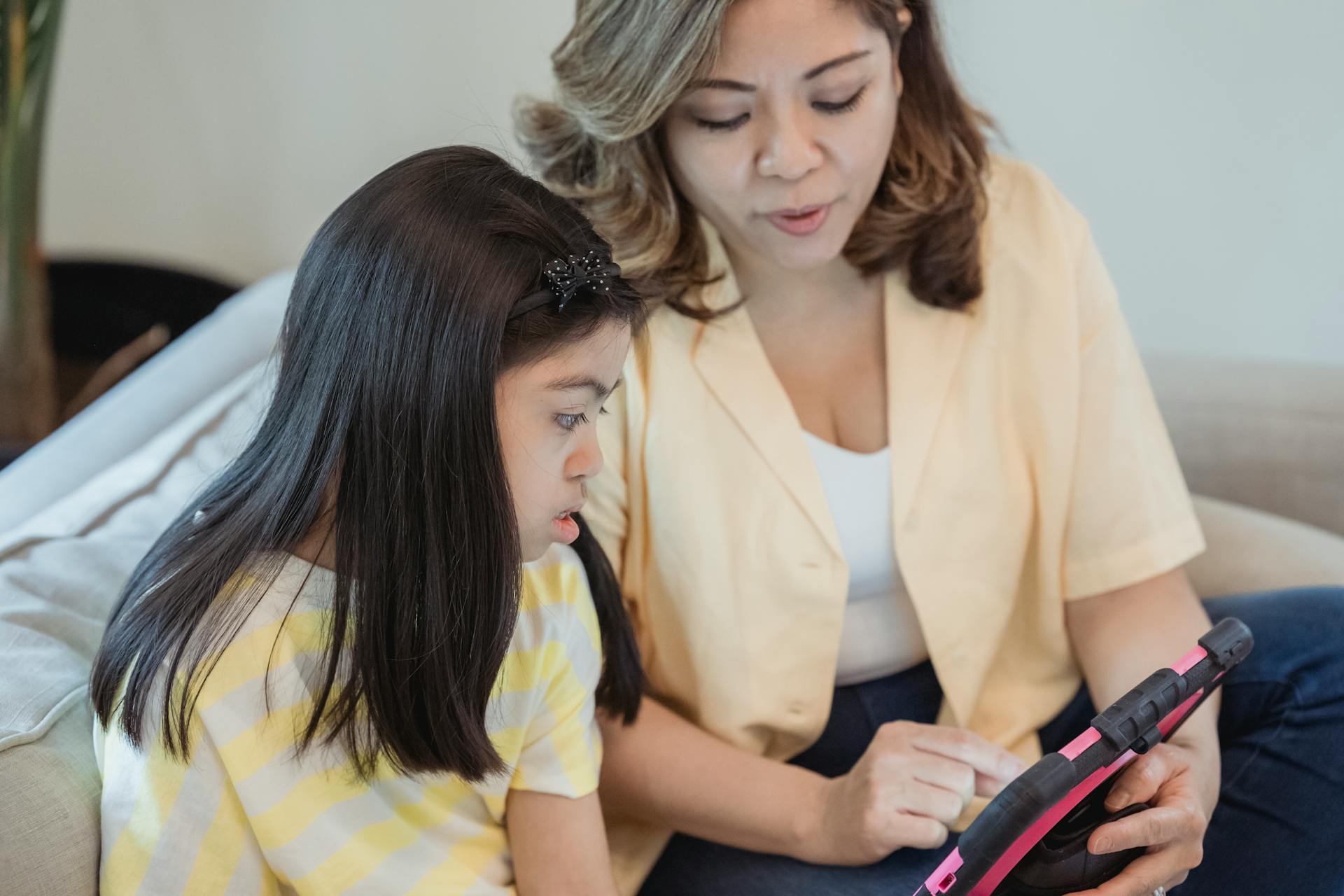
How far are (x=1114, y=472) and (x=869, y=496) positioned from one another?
0.77ft

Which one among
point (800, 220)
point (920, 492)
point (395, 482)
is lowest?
point (920, 492)

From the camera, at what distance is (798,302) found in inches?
47.0

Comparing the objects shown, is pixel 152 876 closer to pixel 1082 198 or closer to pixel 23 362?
pixel 23 362

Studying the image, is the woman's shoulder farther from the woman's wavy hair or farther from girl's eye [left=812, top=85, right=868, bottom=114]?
girl's eye [left=812, top=85, right=868, bottom=114]

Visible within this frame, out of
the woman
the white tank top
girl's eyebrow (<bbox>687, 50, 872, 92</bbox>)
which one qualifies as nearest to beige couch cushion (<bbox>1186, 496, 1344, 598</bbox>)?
the woman

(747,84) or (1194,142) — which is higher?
(747,84)

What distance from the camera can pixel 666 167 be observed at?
1.11m

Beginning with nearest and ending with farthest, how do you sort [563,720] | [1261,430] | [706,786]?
[563,720]
[706,786]
[1261,430]

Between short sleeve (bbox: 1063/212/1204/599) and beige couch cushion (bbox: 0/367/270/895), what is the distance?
2.43ft

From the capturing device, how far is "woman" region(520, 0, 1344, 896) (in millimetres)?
1039

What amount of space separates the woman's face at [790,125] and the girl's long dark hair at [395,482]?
0.19m

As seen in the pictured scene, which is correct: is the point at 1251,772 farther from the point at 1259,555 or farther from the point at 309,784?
the point at 309,784

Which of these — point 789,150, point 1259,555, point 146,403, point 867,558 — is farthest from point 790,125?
point 146,403

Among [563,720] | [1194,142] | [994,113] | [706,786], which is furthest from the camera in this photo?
[994,113]
